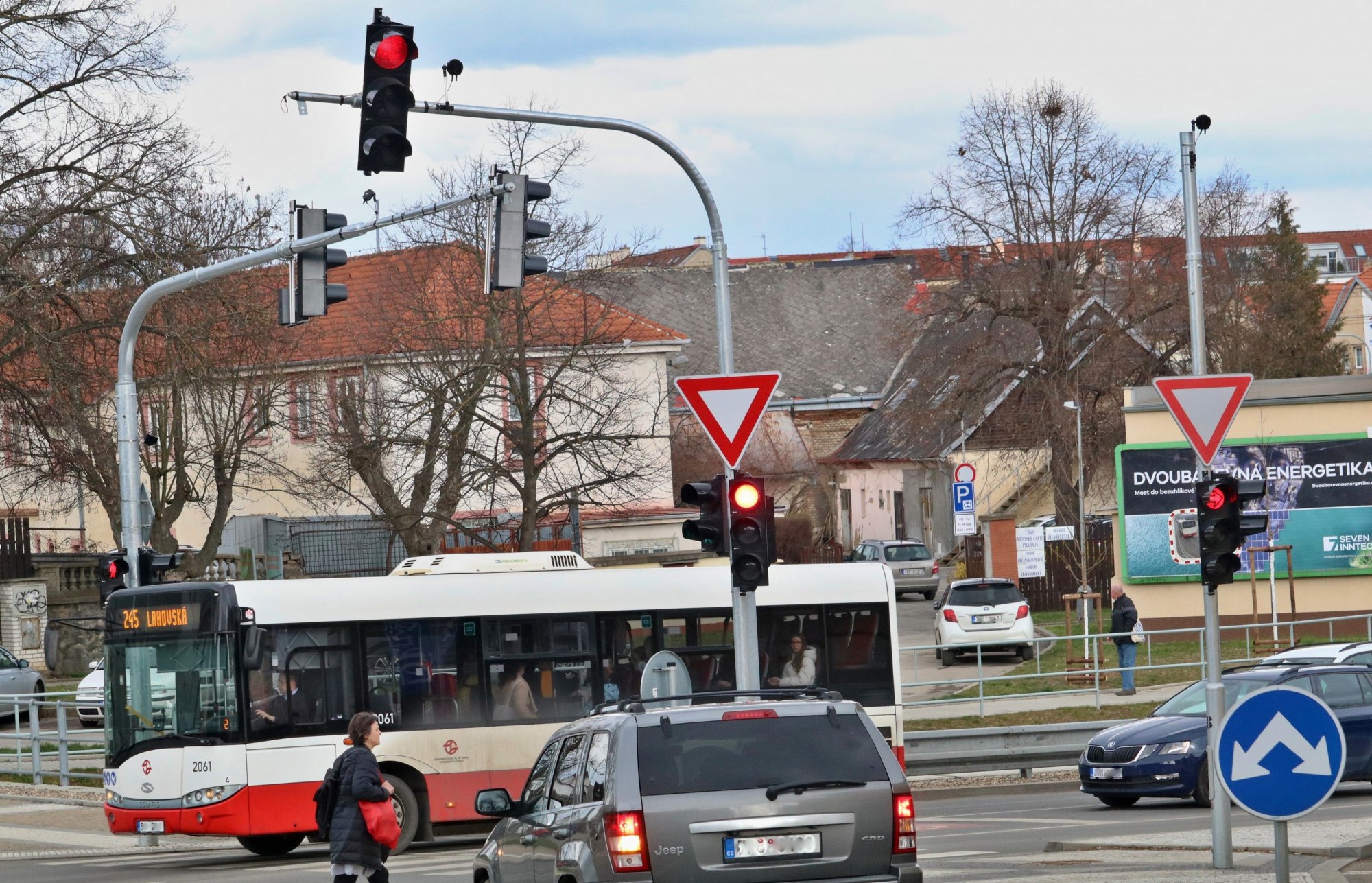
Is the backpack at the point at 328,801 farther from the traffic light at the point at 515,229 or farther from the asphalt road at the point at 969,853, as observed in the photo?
the traffic light at the point at 515,229

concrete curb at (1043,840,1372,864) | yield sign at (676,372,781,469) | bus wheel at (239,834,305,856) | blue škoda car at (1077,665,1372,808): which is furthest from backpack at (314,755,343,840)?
blue škoda car at (1077,665,1372,808)

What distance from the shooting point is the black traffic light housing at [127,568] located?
20.2 metres

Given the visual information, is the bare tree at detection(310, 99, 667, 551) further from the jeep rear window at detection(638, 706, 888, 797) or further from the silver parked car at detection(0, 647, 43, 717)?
the jeep rear window at detection(638, 706, 888, 797)

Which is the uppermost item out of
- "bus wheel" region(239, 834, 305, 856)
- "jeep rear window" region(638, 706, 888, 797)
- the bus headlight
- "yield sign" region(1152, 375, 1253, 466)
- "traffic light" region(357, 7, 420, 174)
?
"traffic light" region(357, 7, 420, 174)

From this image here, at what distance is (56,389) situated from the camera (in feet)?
94.1

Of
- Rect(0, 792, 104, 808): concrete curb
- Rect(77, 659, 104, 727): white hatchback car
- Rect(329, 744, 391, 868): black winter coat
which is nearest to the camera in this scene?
Rect(329, 744, 391, 868): black winter coat

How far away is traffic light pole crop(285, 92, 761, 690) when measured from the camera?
14031mm

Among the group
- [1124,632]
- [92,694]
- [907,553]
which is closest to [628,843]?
[1124,632]

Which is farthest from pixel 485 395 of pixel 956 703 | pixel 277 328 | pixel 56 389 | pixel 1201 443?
pixel 1201 443

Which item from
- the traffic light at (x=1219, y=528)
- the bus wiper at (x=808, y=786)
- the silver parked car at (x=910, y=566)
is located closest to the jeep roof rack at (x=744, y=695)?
the bus wiper at (x=808, y=786)

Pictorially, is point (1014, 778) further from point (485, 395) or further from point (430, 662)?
point (485, 395)

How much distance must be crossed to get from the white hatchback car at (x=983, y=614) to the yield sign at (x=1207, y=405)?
21.9 metres

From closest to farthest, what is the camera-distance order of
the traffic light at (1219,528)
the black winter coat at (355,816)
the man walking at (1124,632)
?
1. the black winter coat at (355,816)
2. the traffic light at (1219,528)
3. the man walking at (1124,632)

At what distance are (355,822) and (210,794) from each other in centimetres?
756
